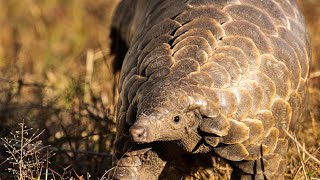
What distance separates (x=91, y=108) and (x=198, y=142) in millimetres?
2097

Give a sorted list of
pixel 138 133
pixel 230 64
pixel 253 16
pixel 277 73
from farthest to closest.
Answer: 1. pixel 253 16
2. pixel 277 73
3. pixel 230 64
4. pixel 138 133

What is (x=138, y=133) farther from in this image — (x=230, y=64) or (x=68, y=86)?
(x=68, y=86)

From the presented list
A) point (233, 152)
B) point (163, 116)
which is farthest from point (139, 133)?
point (233, 152)

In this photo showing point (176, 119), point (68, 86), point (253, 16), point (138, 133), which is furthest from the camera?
point (68, 86)

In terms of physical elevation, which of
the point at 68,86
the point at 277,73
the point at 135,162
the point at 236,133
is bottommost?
the point at 68,86

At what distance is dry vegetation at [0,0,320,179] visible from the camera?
4695mm

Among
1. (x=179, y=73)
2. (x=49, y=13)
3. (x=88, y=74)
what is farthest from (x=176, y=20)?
(x=49, y=13)

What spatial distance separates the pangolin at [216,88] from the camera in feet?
11.0

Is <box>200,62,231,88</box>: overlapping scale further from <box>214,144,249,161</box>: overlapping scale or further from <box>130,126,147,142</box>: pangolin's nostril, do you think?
<box>130,126,147,142</box>: pangolin's nostril

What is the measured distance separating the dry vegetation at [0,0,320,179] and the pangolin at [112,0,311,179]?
0.90 ft

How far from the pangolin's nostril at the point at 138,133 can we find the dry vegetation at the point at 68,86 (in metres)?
0.59

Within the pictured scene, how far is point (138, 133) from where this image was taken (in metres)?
3.20

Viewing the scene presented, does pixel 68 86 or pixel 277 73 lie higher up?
pixel 277 73

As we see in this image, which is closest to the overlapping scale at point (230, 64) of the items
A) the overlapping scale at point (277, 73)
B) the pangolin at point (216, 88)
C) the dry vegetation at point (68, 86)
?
the pangolin at point (216, 88)
